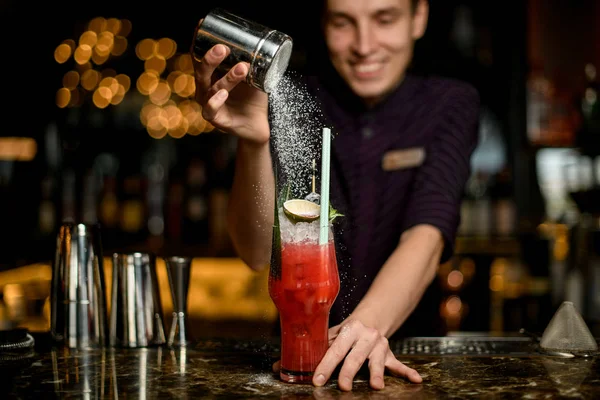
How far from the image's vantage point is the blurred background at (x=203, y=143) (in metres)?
3.63

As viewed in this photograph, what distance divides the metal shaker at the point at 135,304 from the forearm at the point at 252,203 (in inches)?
9.9

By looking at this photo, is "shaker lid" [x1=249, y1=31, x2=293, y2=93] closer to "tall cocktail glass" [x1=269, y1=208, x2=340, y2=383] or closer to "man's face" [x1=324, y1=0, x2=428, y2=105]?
"tall cocktail glass" [x1=269, y1=208, x2=340, y2=383]

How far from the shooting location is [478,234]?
3666 millimetres

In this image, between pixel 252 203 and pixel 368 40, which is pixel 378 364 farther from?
pixel 368 40

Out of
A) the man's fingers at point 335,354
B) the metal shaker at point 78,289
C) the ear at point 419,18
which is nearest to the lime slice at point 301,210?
the man's fingers at point 335,354

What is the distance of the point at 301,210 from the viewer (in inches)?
44.6

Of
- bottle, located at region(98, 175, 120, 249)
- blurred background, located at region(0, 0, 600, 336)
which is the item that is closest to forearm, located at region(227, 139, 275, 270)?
blurred background, located at region(0, 0, 600, 336)

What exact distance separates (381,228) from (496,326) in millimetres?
1760

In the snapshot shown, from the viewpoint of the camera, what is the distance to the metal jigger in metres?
1.51

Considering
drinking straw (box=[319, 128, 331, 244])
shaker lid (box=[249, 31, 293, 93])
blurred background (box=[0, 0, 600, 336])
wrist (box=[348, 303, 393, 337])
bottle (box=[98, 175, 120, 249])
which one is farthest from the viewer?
bottle (box=[98, 175, 120, 249])

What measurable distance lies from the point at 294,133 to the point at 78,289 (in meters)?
0.58

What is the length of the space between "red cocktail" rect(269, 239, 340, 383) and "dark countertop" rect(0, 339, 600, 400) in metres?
0.04

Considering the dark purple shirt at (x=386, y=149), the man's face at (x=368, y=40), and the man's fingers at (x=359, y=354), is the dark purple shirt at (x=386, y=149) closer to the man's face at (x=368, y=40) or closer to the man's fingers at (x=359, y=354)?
the man's face at (x=368, y=40)

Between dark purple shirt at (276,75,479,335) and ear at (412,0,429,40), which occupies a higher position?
ear at (412,0,429,40)
